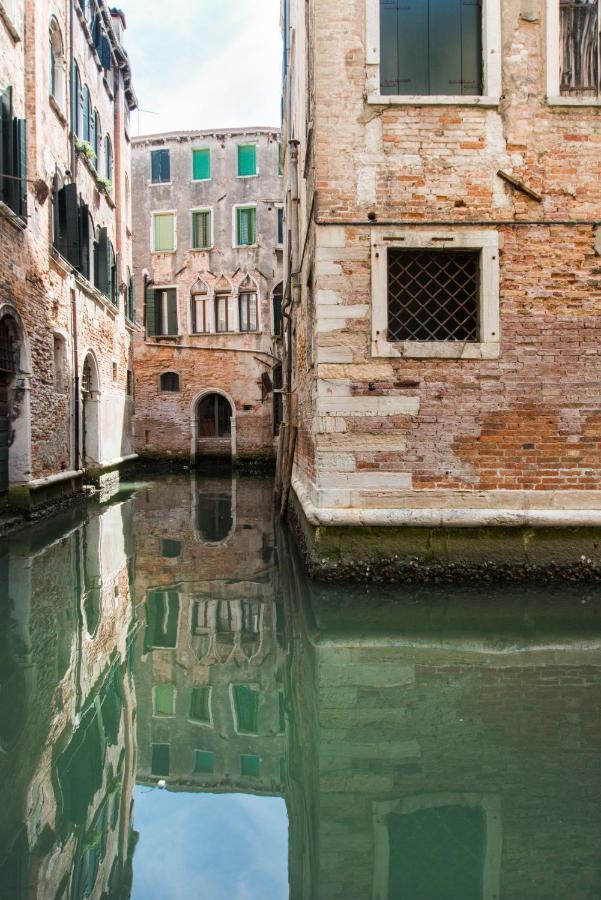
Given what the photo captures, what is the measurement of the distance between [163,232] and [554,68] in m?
18.1

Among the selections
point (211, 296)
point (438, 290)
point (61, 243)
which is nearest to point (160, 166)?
point (211, 296)

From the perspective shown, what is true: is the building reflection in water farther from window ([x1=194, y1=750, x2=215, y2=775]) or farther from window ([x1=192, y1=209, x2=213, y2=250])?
window ([x1=192, y1=209, x2=213, y2=250])

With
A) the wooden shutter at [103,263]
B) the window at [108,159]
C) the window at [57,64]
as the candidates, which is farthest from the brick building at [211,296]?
the window at [57,64]

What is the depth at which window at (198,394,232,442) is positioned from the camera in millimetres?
22156

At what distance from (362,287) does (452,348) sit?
2.89 feet

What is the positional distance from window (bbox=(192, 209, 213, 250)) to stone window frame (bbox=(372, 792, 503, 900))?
21.0 meters

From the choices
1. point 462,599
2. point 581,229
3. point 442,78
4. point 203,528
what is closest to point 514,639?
point 462,599

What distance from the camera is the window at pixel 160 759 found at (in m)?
2.93

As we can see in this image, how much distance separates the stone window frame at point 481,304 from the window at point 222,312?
53.2 ft

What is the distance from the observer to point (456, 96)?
579 cm

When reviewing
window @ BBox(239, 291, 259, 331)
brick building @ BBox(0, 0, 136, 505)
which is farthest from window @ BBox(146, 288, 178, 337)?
brick building @ BBox(0, 0, 136, 505)

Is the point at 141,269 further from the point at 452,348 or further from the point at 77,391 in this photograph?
the point at 452,348

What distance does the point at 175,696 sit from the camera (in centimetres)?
366

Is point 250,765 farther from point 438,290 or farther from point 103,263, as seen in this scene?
point 103,263
